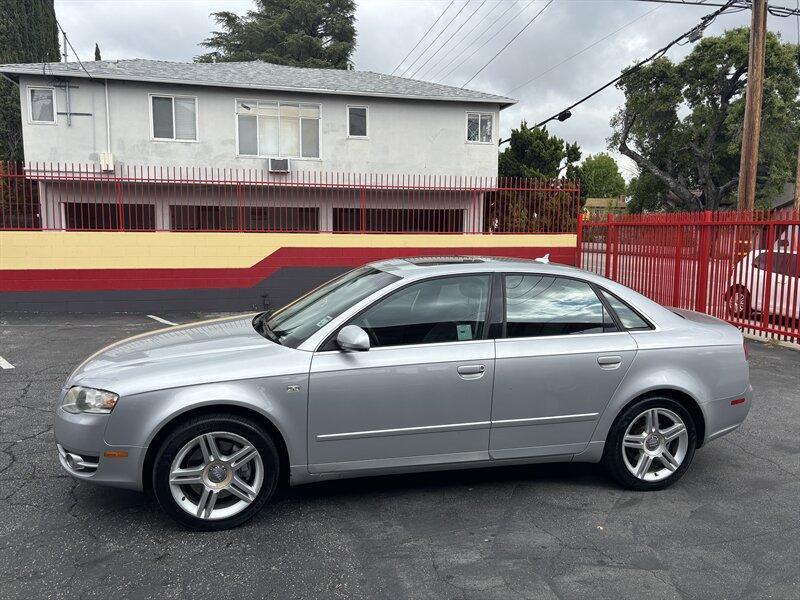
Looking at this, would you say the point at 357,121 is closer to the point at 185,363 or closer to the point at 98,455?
the point at 185,363

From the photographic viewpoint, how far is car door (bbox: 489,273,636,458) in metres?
3.82

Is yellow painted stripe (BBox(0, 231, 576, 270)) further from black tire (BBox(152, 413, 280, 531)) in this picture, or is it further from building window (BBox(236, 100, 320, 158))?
black tire (BBox(152, 413, 280, 531))

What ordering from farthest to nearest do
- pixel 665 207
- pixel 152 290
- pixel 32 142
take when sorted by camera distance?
1. pixel 665 207
2. pixel 32 142
3. pixel 152 290

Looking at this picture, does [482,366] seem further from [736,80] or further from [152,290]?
[736,80]

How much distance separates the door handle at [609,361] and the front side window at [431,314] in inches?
30.6

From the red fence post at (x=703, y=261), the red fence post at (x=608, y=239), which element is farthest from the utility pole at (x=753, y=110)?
the red fence post at (x=703, y=261)

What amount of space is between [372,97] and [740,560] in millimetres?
17396

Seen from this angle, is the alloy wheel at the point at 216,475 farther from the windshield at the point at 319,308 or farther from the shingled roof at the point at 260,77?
the shingled roof at the point at 260,77

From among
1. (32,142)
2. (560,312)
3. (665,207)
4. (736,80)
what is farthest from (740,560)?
(665,207)

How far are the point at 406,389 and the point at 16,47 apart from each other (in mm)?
34758

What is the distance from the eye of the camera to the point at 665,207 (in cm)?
4244

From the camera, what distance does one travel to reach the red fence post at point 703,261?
9828 mm

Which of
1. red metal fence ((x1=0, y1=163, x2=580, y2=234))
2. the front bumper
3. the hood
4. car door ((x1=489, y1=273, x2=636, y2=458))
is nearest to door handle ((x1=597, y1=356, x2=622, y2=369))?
car door ((x1=489, y1=273, x2=636, y2=458))

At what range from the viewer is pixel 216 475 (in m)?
3.46
